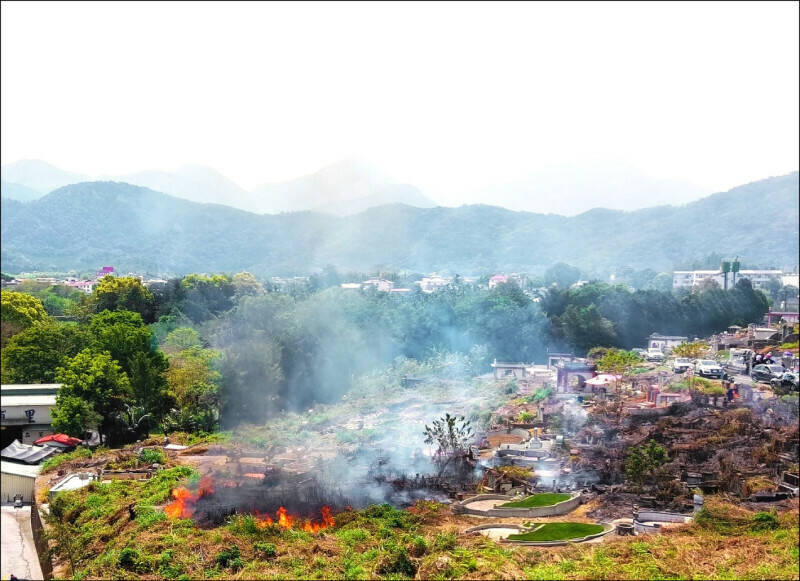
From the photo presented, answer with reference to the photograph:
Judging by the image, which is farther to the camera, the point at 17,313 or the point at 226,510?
the point at 226,510

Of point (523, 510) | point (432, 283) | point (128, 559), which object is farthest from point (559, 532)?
point (432, 283)

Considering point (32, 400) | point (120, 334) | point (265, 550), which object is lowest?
point (265, 550)

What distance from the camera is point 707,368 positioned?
10.6 m

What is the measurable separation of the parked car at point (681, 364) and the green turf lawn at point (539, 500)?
3274mm

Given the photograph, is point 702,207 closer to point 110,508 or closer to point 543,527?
point 543,527

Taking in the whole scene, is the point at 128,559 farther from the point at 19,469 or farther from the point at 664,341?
the point at 664,341

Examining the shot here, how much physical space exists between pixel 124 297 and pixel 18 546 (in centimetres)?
276

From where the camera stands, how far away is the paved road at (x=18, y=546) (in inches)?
236

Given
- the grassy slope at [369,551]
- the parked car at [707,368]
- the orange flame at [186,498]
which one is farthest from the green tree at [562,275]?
the orange flame at [186,498]

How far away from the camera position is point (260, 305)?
1070 centimetres

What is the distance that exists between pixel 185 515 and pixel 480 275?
10803 millimetres

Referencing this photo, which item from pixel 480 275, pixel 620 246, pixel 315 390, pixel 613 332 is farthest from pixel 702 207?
pixel 315 390

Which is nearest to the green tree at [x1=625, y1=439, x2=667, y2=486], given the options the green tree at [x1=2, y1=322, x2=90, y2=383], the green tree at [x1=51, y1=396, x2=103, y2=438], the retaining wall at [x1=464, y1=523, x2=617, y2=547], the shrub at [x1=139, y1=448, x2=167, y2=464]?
the retaining wall at [x1=464, y1=523, x2=617, y2=547]

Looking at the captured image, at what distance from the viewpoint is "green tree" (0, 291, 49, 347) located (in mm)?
6949
